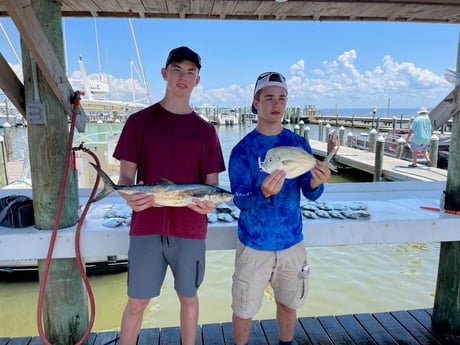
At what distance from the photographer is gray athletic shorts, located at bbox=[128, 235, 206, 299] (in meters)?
1.98

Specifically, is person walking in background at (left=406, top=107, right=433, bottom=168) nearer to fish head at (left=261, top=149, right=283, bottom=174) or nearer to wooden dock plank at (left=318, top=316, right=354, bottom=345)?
wooden dock plank at (left=318, top=316, right=354, bottom=345)

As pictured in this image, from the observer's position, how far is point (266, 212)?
209 cm

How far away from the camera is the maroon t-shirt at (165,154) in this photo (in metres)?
1.96

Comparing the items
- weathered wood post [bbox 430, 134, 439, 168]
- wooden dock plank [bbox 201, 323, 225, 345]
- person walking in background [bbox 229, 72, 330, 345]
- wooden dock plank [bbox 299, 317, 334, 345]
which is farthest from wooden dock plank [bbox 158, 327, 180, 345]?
weathered wood post [bbox 430, 134, 439, 168]

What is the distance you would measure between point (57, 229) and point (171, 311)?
3608 millimetres

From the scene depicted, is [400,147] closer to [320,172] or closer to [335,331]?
[335,331]

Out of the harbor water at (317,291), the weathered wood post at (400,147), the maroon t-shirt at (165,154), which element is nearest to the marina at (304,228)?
the maroon t-shirt at (165,154)

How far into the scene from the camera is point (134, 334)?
2066mm

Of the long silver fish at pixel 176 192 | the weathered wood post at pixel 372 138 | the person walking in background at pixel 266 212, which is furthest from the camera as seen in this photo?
the weathered wood post at pixel 372 138

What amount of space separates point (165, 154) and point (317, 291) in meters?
4.83

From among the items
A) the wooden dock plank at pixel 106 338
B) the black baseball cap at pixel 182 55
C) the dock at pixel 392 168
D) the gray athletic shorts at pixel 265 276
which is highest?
the black baseball cap at pixel 182 55

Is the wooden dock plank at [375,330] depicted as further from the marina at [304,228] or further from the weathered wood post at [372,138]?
the weathered wood post at [372,138]

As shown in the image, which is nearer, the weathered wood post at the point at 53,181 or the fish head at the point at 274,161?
the fish head at the point at 274,161

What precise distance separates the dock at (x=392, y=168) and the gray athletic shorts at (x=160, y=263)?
709 centimetres
